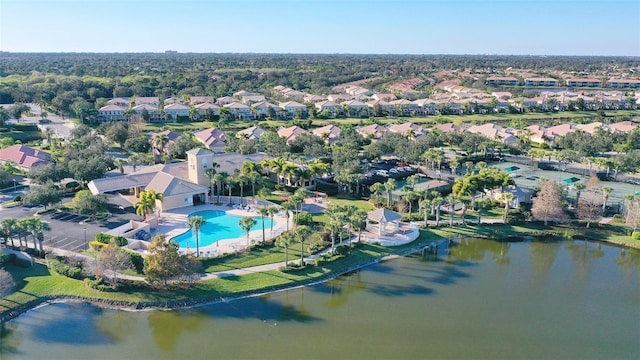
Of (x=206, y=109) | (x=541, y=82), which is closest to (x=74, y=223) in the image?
(x=206, y=109)

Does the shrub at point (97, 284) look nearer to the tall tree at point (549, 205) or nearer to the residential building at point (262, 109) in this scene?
the tall tree at point (549, 205)

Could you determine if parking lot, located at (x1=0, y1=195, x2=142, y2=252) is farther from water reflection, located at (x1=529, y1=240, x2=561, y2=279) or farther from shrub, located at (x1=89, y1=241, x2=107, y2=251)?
water reflection, located at (x1=529, y1=240, x2=561, y2=279)

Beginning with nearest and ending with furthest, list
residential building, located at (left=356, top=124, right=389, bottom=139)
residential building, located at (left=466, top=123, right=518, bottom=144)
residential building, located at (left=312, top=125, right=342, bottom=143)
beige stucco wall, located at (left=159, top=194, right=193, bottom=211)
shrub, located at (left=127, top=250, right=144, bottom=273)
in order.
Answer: shrub, located at (left=127, top=250, right=144, bottom=273)
beige stucco wall, located at (left=159, top=194, right=193, bottom=211)
residential building, located at (left=312, top=125, right=342, bottom=143)
residential building, located at (left=466, top=123, right=518, bottom=144)
residential building, located at (left=356, top=124, right=389, bottom=139)

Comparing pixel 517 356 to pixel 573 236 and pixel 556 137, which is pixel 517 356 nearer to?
pixel 573 236

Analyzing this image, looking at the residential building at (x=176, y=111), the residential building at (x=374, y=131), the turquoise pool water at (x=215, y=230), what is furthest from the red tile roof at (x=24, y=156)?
the residential building at (x=374, y=131)

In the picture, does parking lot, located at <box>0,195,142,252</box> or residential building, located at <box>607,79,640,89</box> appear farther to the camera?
residential building, located at <box>607,79,640,89</box>

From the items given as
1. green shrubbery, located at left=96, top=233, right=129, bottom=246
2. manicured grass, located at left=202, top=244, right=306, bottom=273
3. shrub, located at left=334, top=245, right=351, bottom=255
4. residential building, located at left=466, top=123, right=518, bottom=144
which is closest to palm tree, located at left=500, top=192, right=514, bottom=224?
shrub, located at left=334, top=245, right=351, bottom=255

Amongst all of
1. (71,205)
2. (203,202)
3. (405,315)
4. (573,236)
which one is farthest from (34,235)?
(573,236)
